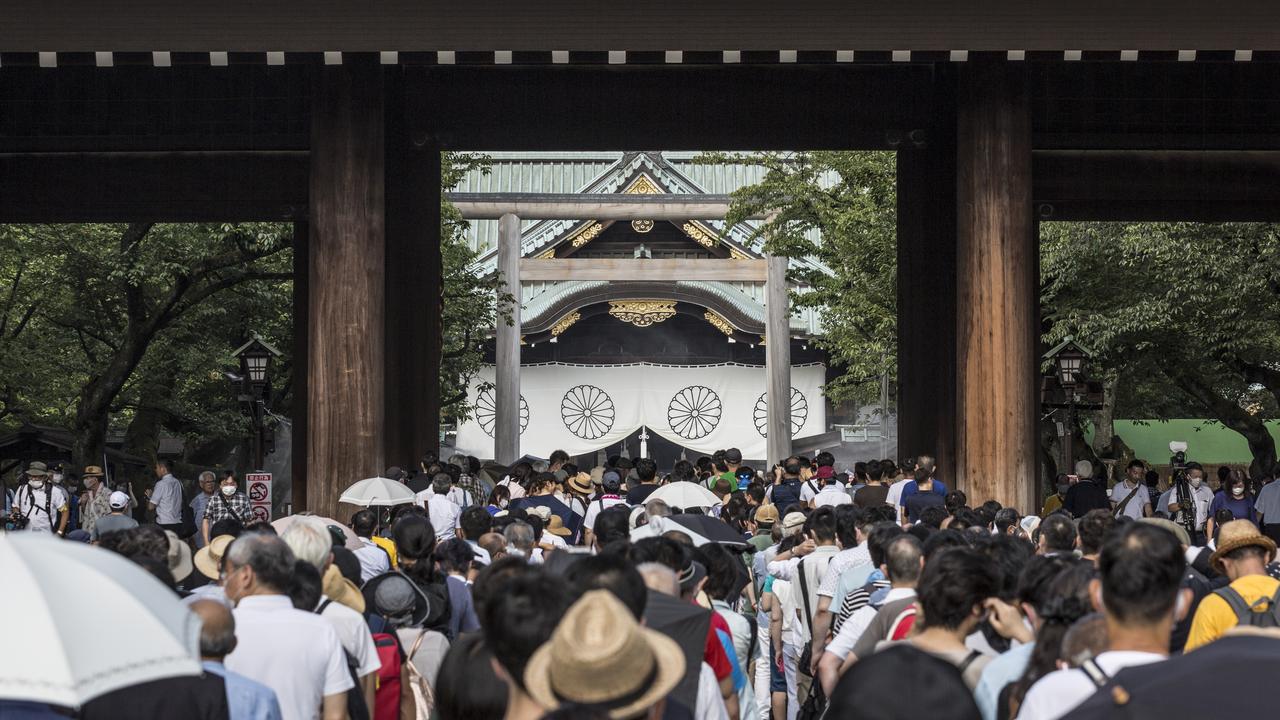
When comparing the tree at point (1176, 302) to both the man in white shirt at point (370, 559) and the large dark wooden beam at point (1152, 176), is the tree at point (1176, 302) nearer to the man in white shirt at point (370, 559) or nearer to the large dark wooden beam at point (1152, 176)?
the large dark wooden beam at point (1152, 176)

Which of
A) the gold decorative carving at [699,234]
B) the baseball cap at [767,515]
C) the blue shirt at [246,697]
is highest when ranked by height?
the gold decorative carving at [699,234]

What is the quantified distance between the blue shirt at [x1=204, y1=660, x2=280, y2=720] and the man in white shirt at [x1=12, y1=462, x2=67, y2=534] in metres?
13.2

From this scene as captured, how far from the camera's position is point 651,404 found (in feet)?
125

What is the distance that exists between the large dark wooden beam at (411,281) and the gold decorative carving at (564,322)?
67.7ft

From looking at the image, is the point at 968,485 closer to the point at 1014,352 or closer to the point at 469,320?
the point at 1014,352

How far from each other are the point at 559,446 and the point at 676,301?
19.0ft

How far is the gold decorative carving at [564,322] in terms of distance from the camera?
35.3 m

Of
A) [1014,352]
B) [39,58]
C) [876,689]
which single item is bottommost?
[876,689]

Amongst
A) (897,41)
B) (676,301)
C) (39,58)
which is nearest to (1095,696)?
(897,41)

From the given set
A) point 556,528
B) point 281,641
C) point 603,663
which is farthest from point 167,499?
point 603,663

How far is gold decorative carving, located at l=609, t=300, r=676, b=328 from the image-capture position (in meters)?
35.0

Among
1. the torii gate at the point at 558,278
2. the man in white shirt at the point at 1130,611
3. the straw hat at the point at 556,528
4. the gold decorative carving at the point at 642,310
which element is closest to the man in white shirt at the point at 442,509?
the straw hat at the point at 556,528

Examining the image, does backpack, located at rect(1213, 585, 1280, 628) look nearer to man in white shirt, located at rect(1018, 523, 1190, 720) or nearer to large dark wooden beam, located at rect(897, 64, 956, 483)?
man in white shirt, located at rect(1018, 523, 1190, 720)

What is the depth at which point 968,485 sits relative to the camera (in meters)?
12.3
